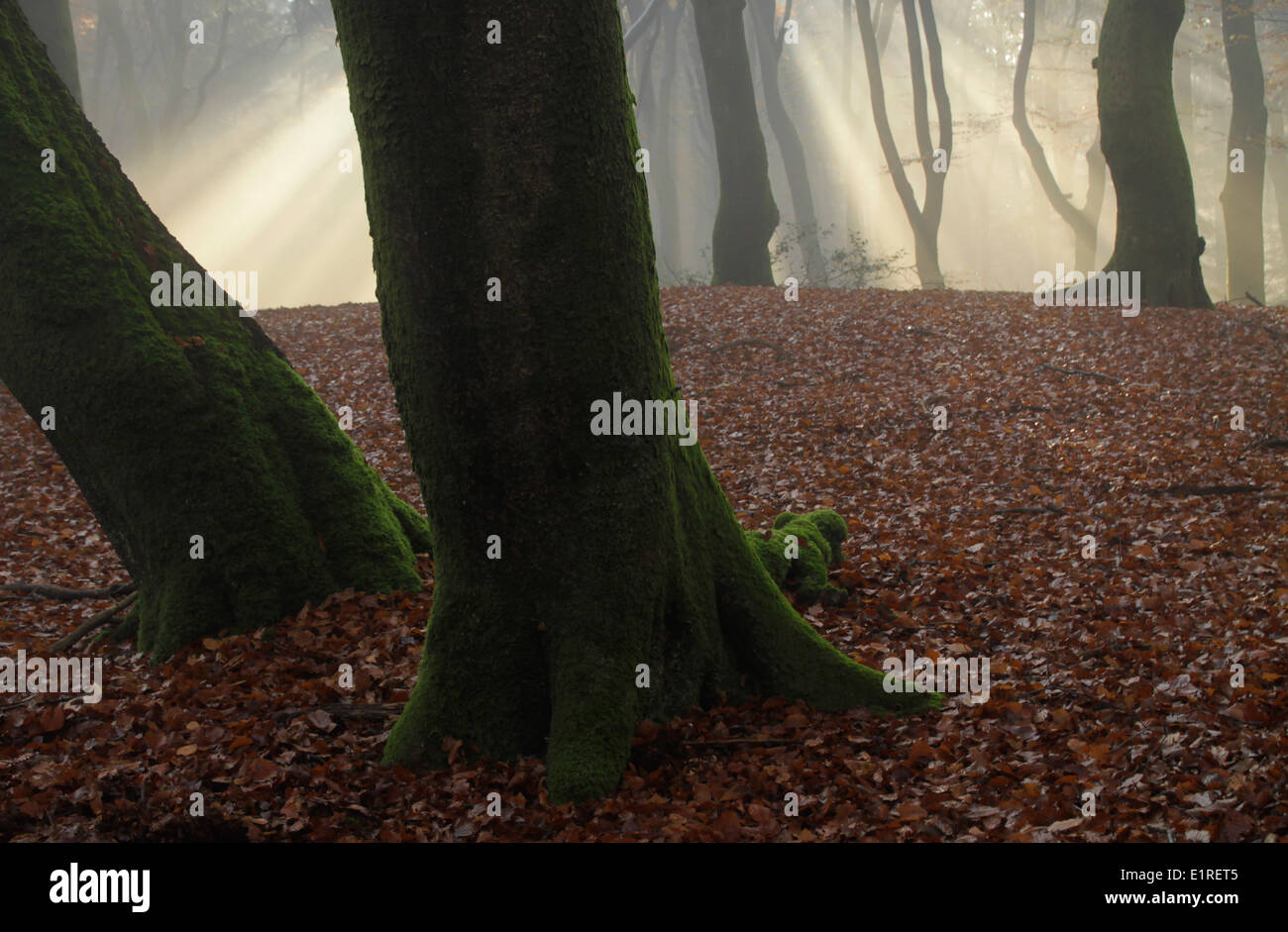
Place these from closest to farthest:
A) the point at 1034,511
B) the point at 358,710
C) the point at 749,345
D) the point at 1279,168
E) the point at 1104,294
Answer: the point at 358,710 < the point at 1034,511 < the point at 749,345 < the point at 1104,294 < the point at 1279,168

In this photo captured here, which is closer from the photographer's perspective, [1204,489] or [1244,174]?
[1204,489]

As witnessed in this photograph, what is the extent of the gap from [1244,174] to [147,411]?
24.0 metres

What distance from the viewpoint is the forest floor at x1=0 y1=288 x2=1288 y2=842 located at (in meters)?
3.63

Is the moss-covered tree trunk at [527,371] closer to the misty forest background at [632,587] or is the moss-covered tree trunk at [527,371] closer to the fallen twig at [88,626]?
the misty forest background at [632,587]

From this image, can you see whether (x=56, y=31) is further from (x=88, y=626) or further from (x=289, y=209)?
(x=289, y=209)

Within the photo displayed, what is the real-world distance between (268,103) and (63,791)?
5161 centimetres

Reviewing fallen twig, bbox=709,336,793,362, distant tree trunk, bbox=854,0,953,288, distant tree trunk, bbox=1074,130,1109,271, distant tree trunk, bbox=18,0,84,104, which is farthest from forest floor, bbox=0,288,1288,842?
distant tree trunk, bbox=1074,130,1109,271

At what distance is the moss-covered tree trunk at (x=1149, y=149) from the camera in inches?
520

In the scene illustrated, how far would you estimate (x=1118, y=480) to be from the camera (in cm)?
802

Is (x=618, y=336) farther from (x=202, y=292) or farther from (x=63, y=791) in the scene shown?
(x=202, y=292)

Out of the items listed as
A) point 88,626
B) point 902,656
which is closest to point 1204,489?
point 902,656

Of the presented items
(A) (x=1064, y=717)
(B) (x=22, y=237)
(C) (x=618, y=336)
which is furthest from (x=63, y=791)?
(A) (x=1064, y=717)

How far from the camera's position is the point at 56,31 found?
1290 cm

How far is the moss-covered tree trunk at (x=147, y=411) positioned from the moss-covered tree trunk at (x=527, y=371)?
1806 mm
